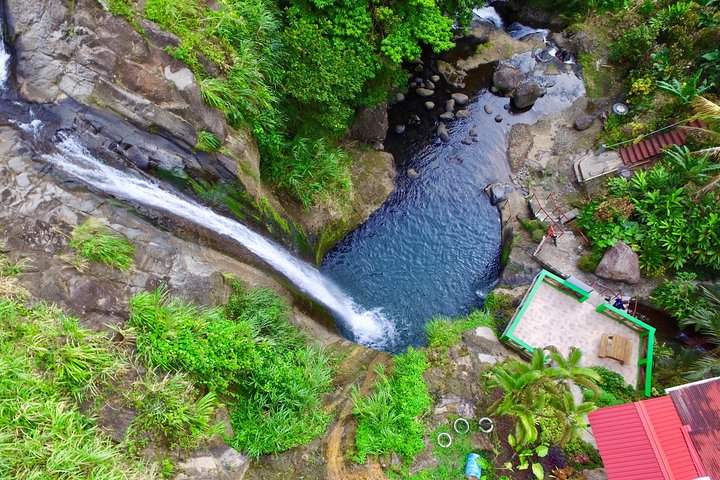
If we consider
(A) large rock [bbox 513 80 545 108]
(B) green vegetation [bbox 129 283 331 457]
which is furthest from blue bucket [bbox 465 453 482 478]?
(A) large rock [bbox 513 80 545 108]

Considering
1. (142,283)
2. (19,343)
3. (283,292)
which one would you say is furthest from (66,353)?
(283,292)

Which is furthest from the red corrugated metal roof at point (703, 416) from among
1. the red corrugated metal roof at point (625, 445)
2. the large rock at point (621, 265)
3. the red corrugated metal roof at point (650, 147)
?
the red corrugated metal roof at point (650, 147)

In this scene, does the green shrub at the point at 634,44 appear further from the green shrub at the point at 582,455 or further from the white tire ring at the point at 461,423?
the white tire ring at the point at 461,423

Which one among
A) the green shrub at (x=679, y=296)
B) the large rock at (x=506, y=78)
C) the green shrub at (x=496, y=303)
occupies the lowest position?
the green shrub at (x=496, y=303)

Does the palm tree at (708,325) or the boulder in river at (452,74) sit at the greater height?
the boulder in river at (452,74)

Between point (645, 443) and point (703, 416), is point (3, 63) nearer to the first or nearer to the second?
point (645, 443)
